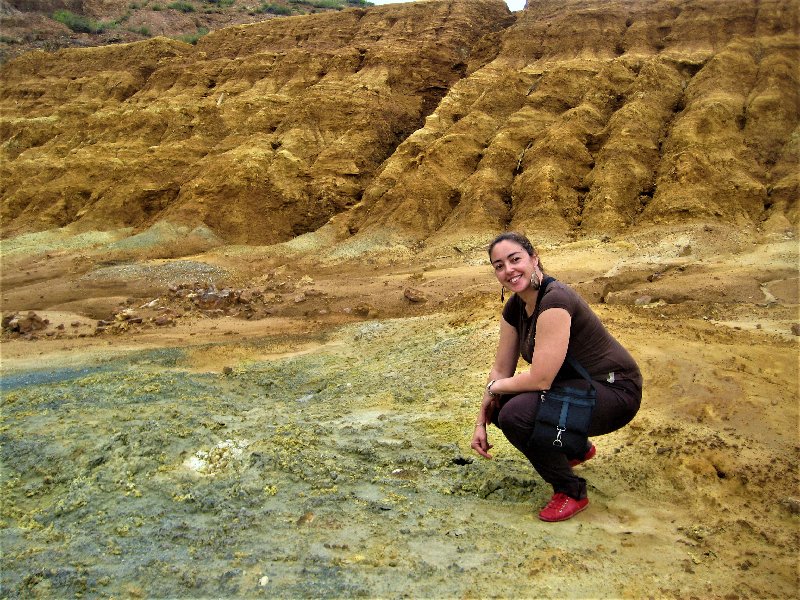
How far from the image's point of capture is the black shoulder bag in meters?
3.21

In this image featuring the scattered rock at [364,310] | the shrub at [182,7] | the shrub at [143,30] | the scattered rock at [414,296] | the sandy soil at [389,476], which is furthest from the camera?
the shrub at [182,7]

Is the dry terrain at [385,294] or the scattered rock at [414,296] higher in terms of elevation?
the dry terrain at [385,294]

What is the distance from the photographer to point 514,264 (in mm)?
3252

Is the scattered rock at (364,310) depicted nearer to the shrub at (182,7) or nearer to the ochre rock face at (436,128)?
the ochre rock face at (436,128)

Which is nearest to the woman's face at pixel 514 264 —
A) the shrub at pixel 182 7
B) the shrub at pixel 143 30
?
the shrub at pixel 143 30

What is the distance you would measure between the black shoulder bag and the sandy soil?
1.63 feet

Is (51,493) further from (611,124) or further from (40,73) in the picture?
(40,73)

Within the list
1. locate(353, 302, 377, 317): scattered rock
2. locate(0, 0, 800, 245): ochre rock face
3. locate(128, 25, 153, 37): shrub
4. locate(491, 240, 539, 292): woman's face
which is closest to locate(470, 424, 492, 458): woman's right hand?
locate(491, 240, 539, 292): woman's face

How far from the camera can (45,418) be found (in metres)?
6.19

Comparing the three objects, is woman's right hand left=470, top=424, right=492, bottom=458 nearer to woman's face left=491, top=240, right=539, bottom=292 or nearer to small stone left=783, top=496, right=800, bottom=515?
woman's face left=491, top=240, right=539, bottom=292

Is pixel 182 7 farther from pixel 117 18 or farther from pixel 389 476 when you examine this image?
pixel 389 476

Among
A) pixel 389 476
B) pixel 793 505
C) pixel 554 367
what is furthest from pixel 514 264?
pixel 793 505

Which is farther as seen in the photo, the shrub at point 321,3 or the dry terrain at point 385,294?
the shrub at point 321,3

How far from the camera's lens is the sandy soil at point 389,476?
9.52 ft
